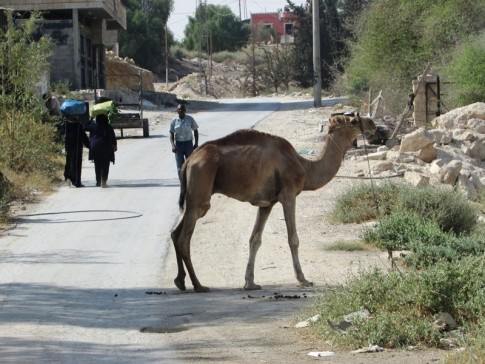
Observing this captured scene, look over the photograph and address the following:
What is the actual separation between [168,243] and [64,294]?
402 cm

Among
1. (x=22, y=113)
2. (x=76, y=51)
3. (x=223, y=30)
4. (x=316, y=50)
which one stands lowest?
(x=22, y=113)

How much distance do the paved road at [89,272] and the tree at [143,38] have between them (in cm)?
7940

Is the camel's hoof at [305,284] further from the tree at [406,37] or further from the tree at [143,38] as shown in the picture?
the tree at [143,38]

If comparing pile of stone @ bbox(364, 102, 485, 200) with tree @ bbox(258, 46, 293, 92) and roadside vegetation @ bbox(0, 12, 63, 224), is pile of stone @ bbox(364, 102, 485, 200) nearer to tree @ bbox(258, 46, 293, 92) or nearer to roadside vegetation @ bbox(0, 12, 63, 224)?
roadside vegetation @ bbox(0, 12, 63, 224)

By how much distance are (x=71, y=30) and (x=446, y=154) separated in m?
33.7

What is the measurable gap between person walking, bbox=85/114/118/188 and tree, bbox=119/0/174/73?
7995cm

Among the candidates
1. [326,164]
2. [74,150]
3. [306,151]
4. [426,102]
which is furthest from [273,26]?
[326,164]

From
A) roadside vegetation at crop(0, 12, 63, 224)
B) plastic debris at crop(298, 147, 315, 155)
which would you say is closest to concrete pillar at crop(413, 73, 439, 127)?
plastic debris at crop(298, 147, 315, 155)

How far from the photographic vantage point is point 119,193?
2259 centimetres

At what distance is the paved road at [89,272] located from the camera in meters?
9.80

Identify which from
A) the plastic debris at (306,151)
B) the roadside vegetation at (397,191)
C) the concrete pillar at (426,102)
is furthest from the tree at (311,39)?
the plastic debris at (306,151)

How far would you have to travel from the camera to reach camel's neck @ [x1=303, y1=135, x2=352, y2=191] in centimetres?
1353

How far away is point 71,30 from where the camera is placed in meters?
57.7

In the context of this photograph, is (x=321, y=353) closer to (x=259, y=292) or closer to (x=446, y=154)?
(x=259, y=292)
